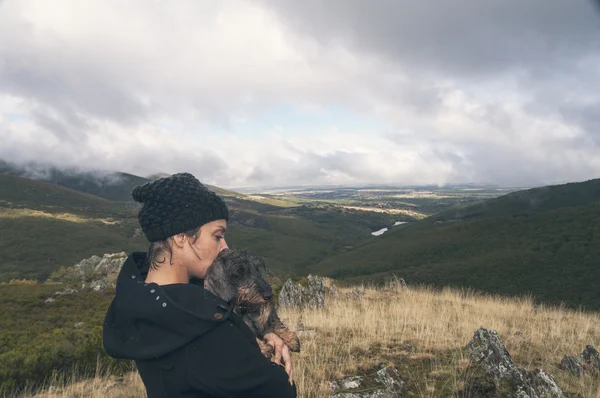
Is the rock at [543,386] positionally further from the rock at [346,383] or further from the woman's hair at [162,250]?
the woman's hair at [162,250]

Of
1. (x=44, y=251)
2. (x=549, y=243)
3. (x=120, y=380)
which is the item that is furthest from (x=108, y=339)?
(x=44, y=251)

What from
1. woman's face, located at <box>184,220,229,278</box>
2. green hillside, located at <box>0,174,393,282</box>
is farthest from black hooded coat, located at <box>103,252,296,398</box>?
green hillside, located at <box>0,174,393,282</box>

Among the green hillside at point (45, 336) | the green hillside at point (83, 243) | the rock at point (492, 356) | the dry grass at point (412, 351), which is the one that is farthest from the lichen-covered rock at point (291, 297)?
the green hillside at point (83, 243)

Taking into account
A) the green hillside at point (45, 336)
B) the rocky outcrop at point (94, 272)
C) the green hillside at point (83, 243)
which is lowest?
the green hillside at point (83, 243)

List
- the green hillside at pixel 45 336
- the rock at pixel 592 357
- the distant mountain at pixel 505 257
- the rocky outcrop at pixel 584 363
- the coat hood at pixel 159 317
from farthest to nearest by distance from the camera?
1. the distant mountain at pixel 505 257
2. the green hillside at pixel 45 336
3. the rock at pixel 592 357
4. the rocky outcrop at pixel 584 363
5. the coat hood at pixel 159 317

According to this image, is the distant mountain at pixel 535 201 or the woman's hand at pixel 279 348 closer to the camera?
the woman's hand at pixel 279 348

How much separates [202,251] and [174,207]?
0.40m

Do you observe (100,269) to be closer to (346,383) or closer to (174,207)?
(346,383)

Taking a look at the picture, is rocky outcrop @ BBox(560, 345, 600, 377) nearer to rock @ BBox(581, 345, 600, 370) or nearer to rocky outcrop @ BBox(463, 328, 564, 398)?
rock @ BBox(581, 345, 600, 370)

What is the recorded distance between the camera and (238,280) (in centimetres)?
236

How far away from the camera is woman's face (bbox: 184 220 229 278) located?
252cm

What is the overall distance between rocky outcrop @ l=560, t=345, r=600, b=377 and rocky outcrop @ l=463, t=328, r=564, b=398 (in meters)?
1.37

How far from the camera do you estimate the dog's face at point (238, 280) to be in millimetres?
2348

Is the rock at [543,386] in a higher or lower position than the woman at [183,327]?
lower
